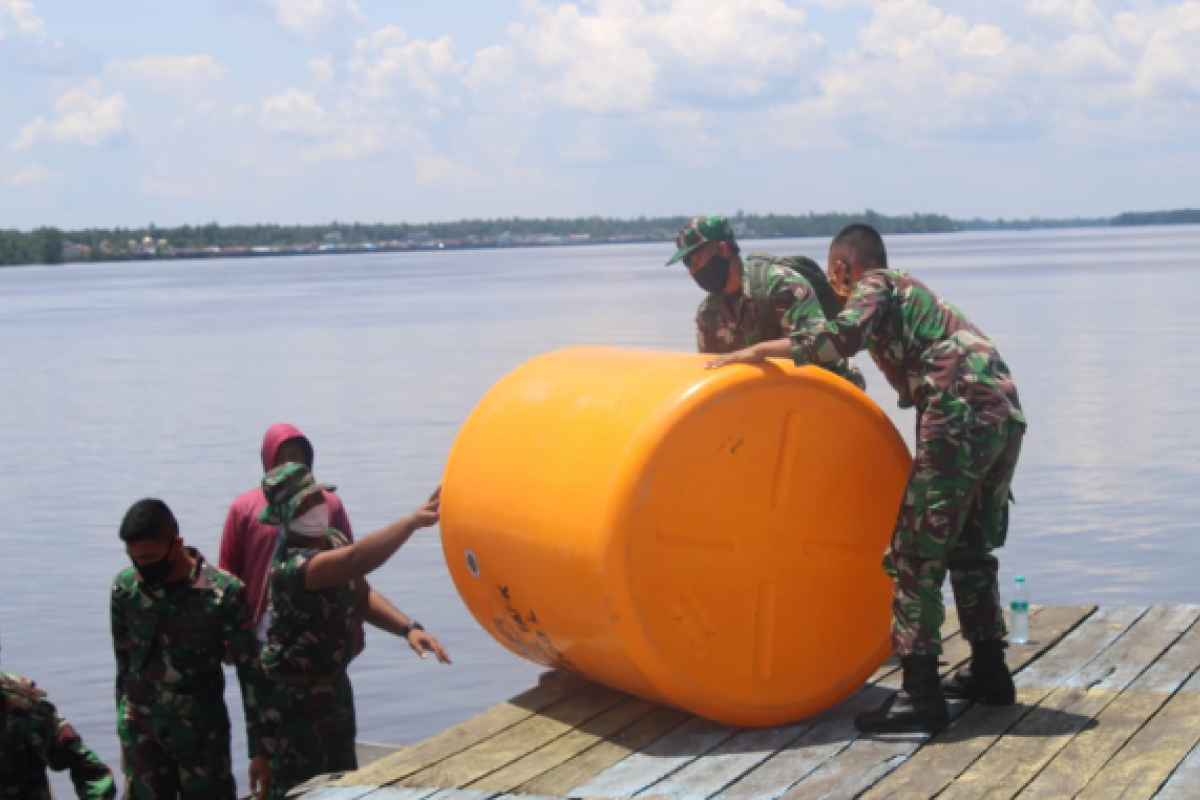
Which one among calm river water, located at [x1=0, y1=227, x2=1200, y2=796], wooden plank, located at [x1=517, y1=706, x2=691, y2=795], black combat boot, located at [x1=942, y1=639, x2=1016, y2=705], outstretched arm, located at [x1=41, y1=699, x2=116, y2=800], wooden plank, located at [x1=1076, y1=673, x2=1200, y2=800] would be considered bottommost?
calm river water, located at [x1=0, y1=227, x2=1200, y2=796]

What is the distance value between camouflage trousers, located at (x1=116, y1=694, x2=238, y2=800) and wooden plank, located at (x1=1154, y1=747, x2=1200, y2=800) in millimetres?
3088

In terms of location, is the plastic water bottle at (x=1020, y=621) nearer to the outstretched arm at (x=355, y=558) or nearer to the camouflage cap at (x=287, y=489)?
the outstretched arm at (x=355, y=558)

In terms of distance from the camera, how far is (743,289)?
7070 millimetres

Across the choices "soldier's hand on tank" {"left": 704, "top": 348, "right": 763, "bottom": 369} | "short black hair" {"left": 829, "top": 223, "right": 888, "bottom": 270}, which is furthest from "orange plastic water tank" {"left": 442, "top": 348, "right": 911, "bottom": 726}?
"short black hair" {"left": 829, "top": 223, "right": 888, "bottom": 270}

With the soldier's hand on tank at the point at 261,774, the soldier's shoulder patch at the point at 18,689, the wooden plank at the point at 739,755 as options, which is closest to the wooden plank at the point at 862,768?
the wooden plank at the point at 739,755

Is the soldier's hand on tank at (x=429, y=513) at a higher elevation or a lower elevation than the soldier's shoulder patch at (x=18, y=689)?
higher

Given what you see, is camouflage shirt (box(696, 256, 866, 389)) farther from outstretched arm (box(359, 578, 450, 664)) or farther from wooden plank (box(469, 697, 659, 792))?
outstretched arm (box(359, 578, 450, 664))

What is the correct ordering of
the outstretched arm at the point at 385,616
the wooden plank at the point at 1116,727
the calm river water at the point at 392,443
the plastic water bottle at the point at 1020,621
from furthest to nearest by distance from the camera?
the calm river water at the point at 392,443 → the plastic water bottle at the point at 1020,621 → the outstretched arm at the point at 385,616 → the wooden plank at the point at 1116,727

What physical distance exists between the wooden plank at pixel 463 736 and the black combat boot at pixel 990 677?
5.27ft

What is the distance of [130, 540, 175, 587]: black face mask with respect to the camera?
216 inches

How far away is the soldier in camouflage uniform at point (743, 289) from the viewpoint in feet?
22.8

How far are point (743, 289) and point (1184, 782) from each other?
275cm

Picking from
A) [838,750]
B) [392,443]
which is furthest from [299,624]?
[392,443]

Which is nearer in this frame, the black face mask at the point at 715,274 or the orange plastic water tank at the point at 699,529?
the orange plastic water tank at the point at 699,529
